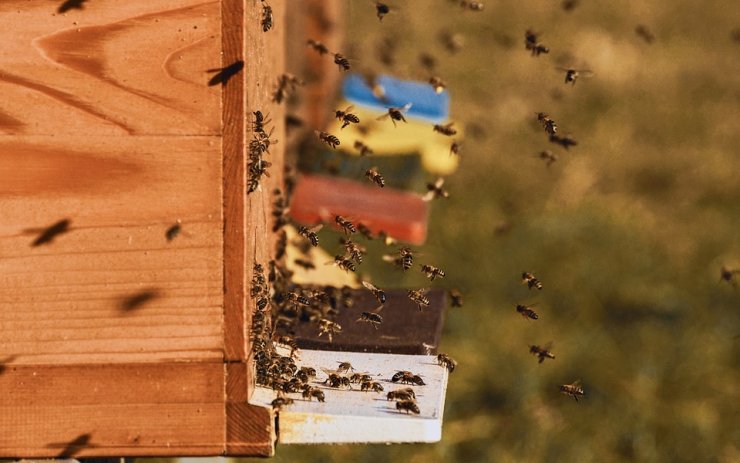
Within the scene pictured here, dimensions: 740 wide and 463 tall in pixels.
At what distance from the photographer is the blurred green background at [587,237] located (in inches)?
264

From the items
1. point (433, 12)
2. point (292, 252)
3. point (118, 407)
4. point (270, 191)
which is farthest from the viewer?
point (433, 12)

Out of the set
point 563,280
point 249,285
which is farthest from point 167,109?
point 563,280

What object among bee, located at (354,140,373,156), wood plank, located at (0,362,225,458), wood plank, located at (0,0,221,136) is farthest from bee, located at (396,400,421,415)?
bee, located at (354,140,373,156)

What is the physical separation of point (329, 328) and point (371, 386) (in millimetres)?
537

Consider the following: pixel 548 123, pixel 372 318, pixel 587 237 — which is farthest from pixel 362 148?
pixel 587 237

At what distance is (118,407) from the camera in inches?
130

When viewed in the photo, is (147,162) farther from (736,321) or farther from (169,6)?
(736,321)

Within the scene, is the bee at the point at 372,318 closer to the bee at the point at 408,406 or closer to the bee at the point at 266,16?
the bee at the point at 408,406

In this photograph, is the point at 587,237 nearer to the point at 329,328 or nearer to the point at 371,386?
the point at 329,328

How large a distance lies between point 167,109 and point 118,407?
1033 mm

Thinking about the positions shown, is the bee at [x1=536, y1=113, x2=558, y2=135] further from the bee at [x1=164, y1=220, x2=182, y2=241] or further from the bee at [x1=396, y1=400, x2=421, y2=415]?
the bee at [x1=164, y1=220, x2=182, y2=241]

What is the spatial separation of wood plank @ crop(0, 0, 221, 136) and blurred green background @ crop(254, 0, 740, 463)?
3.12m

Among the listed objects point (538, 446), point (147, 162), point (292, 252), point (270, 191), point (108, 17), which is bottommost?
point (538, 446)

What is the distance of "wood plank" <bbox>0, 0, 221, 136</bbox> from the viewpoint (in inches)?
120
